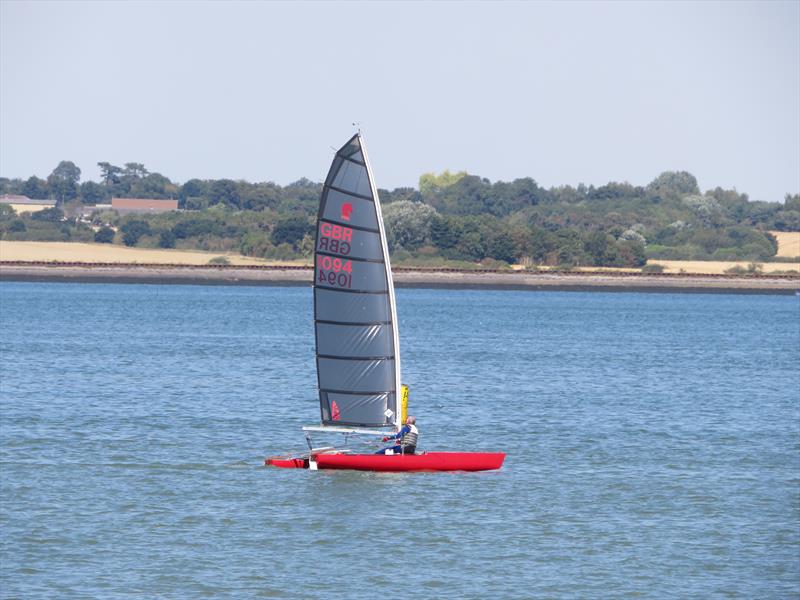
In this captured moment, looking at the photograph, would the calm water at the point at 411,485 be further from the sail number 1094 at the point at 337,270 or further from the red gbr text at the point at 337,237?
the red gbr text at the point at 337,237

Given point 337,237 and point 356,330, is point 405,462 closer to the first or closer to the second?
point 356,330

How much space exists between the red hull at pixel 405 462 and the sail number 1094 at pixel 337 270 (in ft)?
15.0

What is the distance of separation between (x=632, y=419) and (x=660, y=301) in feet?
480

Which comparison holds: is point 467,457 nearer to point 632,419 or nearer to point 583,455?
point 583,455

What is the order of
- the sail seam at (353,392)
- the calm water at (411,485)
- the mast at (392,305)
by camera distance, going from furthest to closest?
the sail seam at (353,392) < the mast at (392,305) < the calm water at (411,485)

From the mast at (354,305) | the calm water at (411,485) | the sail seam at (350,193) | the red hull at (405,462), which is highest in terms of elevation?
the sail seam at (350,193)

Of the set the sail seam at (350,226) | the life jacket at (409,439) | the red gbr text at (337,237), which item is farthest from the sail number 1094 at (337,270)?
the life jacket at (409,439)

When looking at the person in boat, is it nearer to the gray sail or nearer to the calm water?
the gray sail

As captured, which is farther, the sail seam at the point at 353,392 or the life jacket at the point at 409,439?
the sail seam at the point at 353,392

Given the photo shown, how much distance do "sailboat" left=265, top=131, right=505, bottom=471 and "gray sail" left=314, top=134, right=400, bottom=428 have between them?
3 centimetres

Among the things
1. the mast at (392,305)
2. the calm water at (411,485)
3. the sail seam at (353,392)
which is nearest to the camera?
the calm water at (411,485)

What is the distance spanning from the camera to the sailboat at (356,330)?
38009 millimetres

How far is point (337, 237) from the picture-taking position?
38.4 metres

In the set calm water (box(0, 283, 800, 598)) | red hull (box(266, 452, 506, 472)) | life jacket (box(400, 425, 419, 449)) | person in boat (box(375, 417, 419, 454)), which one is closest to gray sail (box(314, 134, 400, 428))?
person in boat (box(375, 417, 419, 454))
